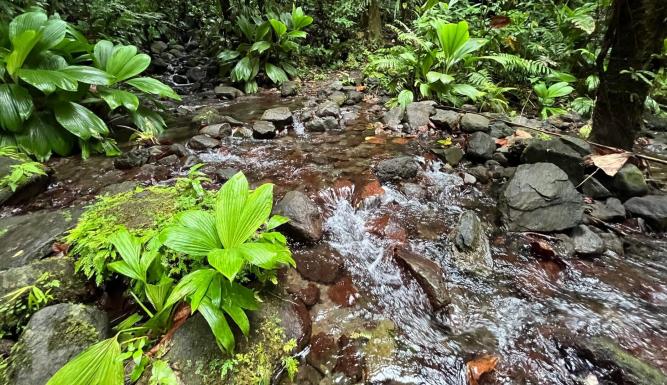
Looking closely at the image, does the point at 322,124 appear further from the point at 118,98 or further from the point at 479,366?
the point at 479,366

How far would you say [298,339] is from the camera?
1.95 m

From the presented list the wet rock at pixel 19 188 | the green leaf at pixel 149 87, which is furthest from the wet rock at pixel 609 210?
the wet rock at pixel 19 188

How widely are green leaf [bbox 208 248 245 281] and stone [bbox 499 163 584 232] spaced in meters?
2.42

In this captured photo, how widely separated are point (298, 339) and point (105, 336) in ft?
3.44

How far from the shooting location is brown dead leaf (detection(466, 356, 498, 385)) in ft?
5.93

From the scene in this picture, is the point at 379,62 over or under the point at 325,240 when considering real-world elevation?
over

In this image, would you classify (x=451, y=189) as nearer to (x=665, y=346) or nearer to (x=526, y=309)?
(x=526, y=309)

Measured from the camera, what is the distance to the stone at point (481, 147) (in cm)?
394

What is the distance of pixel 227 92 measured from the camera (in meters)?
7.02

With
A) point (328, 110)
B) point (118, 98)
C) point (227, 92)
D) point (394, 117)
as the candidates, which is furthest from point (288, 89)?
point (118, 98)

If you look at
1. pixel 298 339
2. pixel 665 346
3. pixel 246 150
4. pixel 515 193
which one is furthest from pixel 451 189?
pixel 246 150

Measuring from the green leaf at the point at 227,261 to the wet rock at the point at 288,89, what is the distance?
594cm

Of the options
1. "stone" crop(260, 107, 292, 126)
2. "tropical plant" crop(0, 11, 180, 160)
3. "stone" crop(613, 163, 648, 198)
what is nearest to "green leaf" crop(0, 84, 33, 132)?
"tropical plant" crop(0, 11, 180, 160)

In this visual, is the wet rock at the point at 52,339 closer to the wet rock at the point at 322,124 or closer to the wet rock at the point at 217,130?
the wet rock at the point at 217,130
